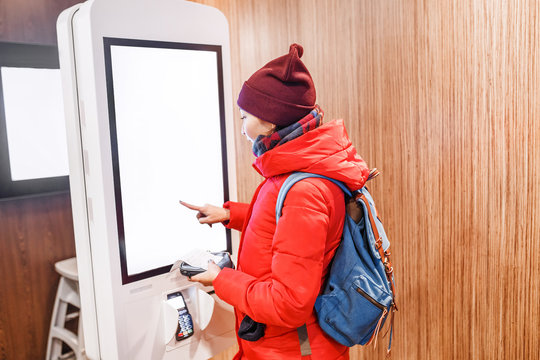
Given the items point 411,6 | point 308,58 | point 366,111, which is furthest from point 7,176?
point 411,6

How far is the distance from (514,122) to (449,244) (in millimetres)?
461

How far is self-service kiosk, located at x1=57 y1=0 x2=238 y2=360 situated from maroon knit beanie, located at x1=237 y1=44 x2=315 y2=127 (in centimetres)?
38

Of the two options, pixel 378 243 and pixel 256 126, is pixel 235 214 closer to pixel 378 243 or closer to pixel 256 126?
pixel 256 126

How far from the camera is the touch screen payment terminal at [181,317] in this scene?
138 cm

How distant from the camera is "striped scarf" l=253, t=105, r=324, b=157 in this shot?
1054 mm

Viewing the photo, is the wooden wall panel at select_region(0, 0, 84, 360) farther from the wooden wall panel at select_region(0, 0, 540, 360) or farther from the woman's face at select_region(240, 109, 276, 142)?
the woman's face at select_region(240, 109, 276, 142)

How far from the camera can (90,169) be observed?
1215 millimetres

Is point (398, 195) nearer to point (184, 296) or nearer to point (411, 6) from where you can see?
point (411, 6)

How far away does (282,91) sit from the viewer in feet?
3.44

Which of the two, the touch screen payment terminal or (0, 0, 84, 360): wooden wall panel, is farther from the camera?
(0, 0, 84, 360): wooden wall panel

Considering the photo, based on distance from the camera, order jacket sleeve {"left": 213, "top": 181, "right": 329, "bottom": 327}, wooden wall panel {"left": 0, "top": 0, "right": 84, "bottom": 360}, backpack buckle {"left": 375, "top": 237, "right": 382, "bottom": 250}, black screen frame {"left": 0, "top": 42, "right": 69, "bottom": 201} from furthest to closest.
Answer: wooden wall panel {"left": 0, "top": 0, "right": 84, "bottom": 360} < black screen frame {"left": 0, "top": 42, "right": 69, "bottom": 201} < backpack buckle {"left": 375, "top": 237, "right": 382, "bottom": 250} < jacket sleeve {"left": 213, "top": 181, "right": 329, "bottom": 327}

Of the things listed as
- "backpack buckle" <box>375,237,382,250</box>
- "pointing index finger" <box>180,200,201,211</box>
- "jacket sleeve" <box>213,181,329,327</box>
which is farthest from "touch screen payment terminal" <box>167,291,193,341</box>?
"backpack buckle" <box>375,237,382,250</box>

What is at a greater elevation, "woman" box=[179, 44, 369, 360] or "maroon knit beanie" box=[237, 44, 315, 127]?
"maroon knit beanie" box=[237, 44, 315, 127]

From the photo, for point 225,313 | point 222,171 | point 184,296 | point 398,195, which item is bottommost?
point 225,313
